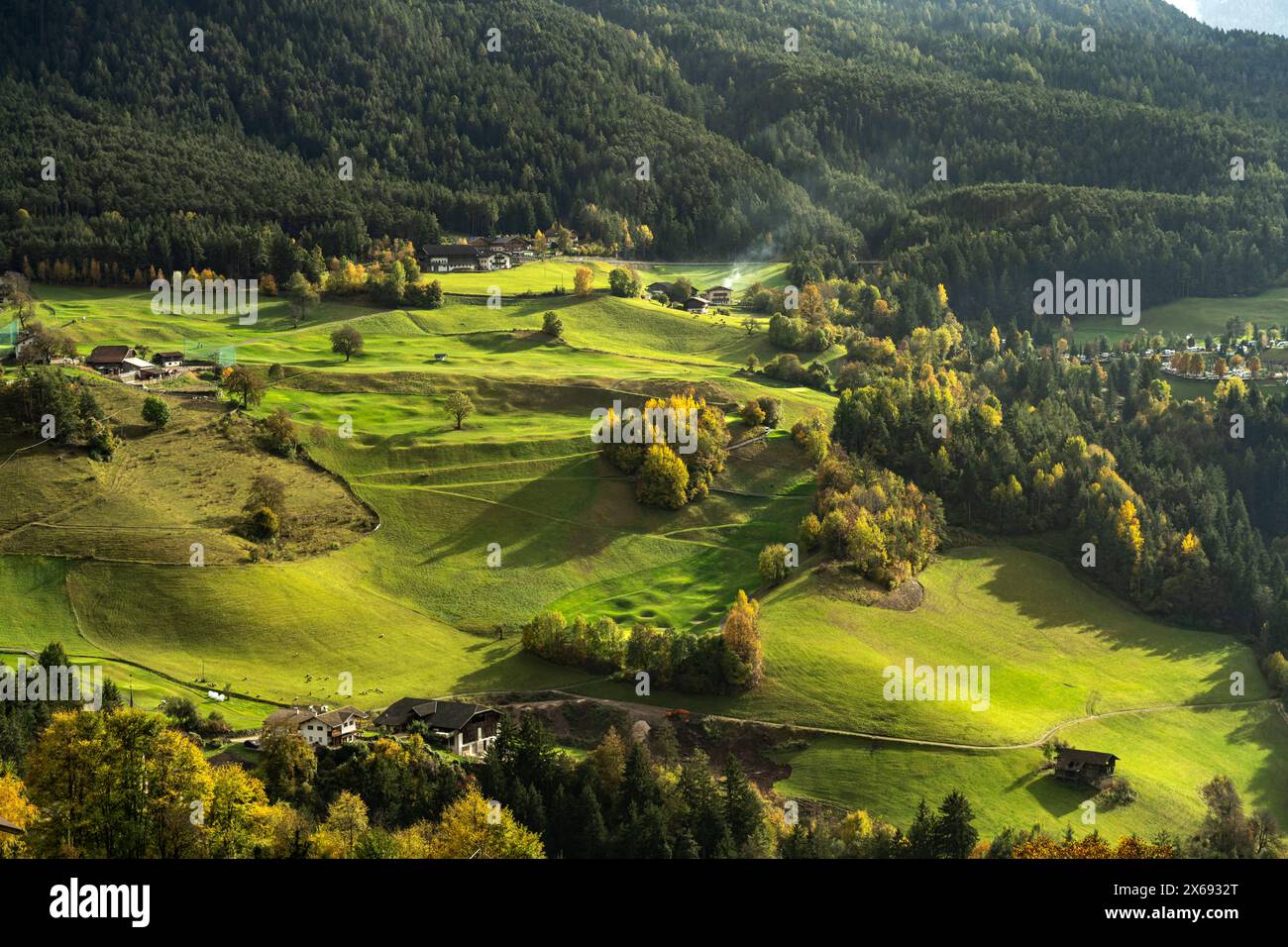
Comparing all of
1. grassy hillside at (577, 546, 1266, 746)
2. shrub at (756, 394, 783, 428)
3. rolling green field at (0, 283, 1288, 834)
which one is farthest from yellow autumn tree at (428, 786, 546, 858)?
shrub at (756, 394, 783, 428)

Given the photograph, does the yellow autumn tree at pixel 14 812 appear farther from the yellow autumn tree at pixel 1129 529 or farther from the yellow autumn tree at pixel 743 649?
the yellow autumn tree at pixel 1129 529

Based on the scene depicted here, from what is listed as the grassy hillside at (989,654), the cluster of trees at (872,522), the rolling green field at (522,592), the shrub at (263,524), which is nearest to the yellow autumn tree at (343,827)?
the rolling green field at (522,592)

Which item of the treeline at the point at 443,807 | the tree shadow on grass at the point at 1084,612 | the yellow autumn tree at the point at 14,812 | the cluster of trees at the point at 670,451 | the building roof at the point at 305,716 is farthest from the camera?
the cluster of trees at the point at 670,451

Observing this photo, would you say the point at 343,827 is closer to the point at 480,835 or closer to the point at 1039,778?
the point at 480,835

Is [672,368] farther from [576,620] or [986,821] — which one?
[986,821]

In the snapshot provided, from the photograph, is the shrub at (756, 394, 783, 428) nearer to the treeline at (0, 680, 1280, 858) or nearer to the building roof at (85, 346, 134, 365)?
the treeline at (0, 680, 1280, 858)
